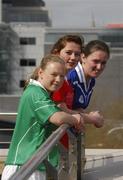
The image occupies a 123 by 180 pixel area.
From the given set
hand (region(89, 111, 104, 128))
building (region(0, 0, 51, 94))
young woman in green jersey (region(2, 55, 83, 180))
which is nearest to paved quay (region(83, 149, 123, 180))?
hand (region(89, 111, 104, 128))

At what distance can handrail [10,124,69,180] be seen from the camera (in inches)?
66.8

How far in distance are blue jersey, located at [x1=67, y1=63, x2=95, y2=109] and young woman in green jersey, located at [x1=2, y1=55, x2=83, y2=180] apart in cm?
49

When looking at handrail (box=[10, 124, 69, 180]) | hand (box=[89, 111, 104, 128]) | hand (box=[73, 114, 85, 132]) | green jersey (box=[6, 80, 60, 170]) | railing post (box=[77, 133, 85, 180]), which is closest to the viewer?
handrail (box=[10, 124, 69, 180])

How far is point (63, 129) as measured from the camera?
2.49 meters

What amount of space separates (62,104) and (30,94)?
40cm

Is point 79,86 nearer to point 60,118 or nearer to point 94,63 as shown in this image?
point 94,63

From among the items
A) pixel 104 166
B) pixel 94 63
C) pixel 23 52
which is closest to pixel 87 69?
pixel 94 63

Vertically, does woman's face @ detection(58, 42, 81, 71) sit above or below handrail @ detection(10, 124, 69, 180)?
above

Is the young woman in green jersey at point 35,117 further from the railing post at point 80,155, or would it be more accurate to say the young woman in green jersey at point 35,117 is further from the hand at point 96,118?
the railing post at point 80,155

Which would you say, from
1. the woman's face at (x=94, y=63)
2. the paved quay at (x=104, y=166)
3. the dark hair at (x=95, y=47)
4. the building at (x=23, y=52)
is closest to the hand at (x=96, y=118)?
the woman's face at (x=94, y=63)

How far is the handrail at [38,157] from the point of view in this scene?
170 centimetres

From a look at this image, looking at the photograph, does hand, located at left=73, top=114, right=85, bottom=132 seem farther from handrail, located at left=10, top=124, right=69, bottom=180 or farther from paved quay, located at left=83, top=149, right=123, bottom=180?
paved quay, located at left=83, top=149, right=123, bottom=180

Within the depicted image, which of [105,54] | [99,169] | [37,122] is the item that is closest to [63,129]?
[37,122]

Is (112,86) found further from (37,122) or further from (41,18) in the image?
(37,122)
